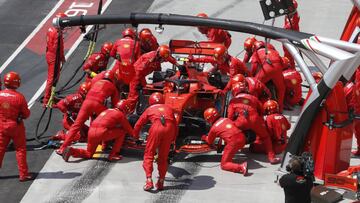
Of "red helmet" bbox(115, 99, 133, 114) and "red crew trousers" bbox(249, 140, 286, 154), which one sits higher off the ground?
"red helmet" bbox(115, 99, 133, 114)

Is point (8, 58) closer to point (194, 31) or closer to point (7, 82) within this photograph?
point (194, 31)

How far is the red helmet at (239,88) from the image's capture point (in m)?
15.1

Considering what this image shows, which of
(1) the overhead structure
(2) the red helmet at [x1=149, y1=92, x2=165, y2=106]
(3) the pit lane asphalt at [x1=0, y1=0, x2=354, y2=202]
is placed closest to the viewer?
(1) the overhead structure

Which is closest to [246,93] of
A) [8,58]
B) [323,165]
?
[323,165]

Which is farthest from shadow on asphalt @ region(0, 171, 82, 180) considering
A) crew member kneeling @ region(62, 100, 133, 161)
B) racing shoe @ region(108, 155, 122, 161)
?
racing shoe @ region(108, 155, 122, 161)

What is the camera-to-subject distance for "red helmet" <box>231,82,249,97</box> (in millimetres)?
15086

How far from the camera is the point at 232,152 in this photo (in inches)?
570

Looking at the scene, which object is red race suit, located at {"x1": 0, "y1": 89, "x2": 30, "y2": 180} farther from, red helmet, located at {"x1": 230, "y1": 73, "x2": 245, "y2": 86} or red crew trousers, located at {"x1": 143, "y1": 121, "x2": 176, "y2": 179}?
red helmet, located at {"x1": 230, "y1": 73, "x2": 245, "y2": 86}

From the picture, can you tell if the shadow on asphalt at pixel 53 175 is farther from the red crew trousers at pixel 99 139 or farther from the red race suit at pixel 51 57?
the red race suit at pixel 51 57

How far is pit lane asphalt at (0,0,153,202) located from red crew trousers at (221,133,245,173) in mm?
3010

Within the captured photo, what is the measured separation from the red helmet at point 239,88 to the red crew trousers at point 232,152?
0.96 metres

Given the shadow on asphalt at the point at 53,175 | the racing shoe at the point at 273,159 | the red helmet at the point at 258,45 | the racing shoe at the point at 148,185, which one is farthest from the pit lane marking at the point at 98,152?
the red helmet at the point at 258,45

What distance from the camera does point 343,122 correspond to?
13062 mm

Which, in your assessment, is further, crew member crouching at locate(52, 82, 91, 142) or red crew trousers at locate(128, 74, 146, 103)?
red crew trousers at locate(128, 74, 146, 103)
